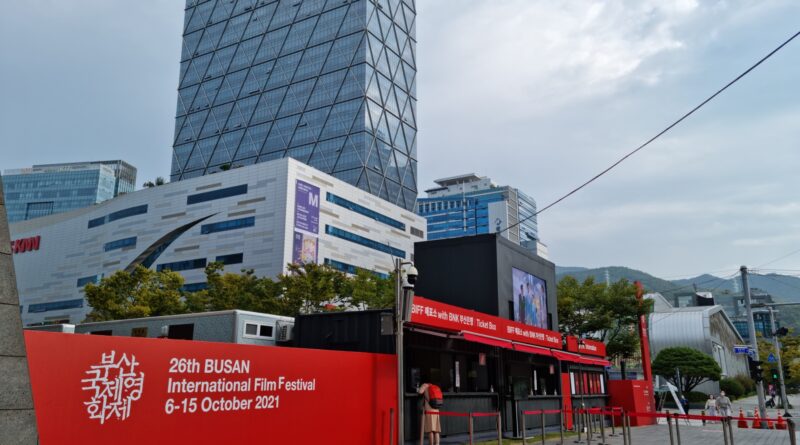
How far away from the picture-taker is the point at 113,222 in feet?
308

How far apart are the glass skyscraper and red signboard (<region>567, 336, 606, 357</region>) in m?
91.1

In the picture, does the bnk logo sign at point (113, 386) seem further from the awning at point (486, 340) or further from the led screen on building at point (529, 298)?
the led screen on building at point (529, 298)

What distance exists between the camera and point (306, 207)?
266 feet

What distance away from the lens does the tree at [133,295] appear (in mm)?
43188

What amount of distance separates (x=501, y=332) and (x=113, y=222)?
88.3 metres

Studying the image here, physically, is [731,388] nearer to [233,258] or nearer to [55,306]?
[233,258]

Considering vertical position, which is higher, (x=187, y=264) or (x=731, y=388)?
(x=187, y=264)

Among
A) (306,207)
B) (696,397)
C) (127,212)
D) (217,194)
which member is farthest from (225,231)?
(696,397)

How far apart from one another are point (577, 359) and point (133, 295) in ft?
108

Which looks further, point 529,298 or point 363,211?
point 363,211

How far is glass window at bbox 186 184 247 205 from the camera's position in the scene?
82250mm

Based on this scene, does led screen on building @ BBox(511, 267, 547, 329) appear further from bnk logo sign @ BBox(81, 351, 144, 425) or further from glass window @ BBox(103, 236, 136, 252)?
glass window @ BBox(103, 236, 136, 252)

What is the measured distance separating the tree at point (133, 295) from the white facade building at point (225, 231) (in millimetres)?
26313

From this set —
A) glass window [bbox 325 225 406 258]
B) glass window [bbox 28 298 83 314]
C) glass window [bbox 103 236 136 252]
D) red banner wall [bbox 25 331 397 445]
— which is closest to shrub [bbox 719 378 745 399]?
glass window [bbox 325 225 406 258]
